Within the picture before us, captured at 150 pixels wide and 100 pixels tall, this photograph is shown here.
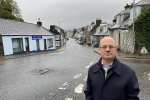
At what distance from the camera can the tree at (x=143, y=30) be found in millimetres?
14789

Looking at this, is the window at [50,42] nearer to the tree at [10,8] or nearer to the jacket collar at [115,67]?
the tree at [10,8]

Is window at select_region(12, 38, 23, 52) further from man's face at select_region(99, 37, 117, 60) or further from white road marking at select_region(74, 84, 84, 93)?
man's face at select_region(99, 37, 117, 60)

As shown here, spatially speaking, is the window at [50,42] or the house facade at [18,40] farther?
the window at [50,42]

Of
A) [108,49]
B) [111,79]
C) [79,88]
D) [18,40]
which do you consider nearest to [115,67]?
[111,79]

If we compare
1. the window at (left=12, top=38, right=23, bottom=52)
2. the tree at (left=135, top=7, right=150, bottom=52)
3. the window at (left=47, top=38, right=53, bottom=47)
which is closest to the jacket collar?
the tree at (left=135, top=7, right=150, bottom=52)

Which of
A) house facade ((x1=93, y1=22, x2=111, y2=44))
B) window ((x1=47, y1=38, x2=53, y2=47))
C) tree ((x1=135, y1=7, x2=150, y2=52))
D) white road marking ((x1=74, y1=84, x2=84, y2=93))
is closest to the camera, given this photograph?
white road marking ((x1=74, y1=84, x2=84, y2=93))

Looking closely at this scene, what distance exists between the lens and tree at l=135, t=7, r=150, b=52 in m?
14.8

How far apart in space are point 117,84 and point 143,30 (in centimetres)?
1592

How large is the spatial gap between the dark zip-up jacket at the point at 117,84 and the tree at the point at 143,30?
15581 millimetres

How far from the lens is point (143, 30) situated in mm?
15094

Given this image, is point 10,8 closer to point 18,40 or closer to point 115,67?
point 18,40

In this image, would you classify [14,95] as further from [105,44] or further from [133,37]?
[133,37]

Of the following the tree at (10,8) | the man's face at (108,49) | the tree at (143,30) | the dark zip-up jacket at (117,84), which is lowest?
the dark zip-up jacket at (117,84)

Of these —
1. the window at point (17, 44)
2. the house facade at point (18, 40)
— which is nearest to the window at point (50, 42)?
the house facade at point (18, 40)
